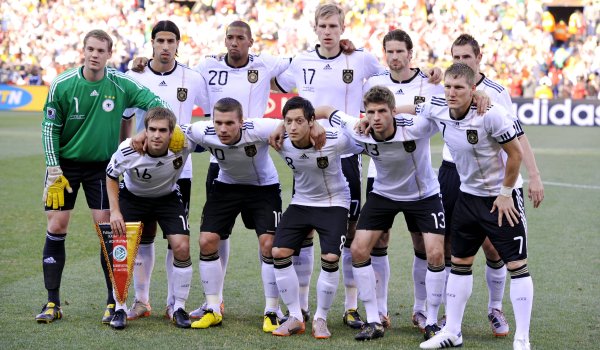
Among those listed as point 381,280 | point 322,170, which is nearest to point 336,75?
point 322,170

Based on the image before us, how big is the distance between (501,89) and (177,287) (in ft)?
9.95

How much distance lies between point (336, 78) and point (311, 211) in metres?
1.41

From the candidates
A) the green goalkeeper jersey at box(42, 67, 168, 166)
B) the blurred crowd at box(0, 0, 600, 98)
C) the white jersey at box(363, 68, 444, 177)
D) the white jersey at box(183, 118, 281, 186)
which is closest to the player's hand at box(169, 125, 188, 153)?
the white jersey at box(183, 118, 281, 186)

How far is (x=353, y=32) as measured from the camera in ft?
107

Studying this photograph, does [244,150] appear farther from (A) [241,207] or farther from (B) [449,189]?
(B) [449,189]

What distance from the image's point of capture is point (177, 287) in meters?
7.68

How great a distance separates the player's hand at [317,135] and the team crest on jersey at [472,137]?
1.18 m

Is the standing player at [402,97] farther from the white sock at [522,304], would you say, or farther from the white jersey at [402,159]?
the white sock at [522,304]

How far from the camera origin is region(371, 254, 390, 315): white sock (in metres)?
7.82

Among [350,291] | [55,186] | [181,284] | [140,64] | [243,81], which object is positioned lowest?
[350,291]

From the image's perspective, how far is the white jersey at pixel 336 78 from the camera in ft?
27.5

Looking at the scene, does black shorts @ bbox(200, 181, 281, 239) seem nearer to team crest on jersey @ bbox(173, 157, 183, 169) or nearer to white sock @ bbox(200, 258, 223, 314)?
white sock @ bbox(200, 258, 223, 314)

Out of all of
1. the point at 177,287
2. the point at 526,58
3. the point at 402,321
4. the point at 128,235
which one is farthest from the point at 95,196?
the point at 526,58

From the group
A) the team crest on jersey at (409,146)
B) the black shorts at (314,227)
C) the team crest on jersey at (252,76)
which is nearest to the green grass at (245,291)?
the black shorts at (314,227)
